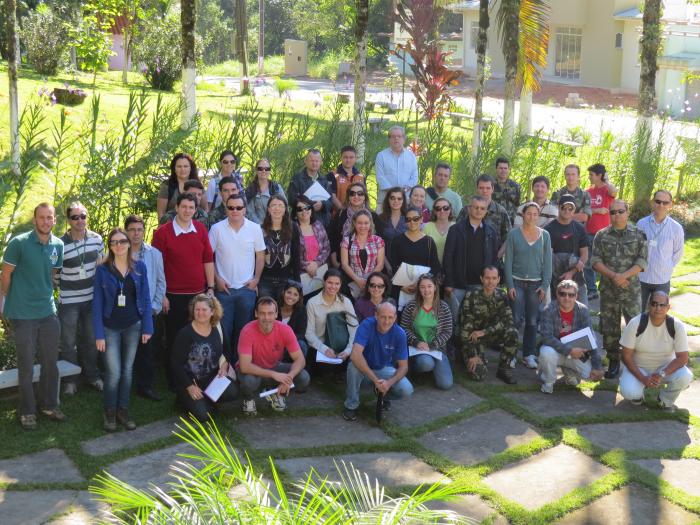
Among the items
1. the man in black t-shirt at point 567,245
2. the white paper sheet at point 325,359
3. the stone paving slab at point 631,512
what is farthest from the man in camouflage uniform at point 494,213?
the stone paving slab at point 631,512

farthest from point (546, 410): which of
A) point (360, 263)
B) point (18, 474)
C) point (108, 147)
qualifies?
point (108, 147)

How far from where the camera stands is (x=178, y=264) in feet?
24.3

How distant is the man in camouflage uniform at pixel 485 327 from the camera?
8.10m

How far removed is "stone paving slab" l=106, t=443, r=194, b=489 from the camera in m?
5.94

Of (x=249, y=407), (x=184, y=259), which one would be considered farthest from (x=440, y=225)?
(x=249, y=407)

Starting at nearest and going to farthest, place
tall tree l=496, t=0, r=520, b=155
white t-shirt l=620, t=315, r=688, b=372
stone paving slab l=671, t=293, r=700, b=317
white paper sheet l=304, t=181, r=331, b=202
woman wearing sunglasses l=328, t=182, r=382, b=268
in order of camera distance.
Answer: white t-shirt l=620, t=315, r=688, b=372 < woman wearing sunglasses l=328, t=182, r=382, b=268 < white paper sheet l=304, t=181, r=331, b=202 < stone paving slab l=671, t=293, r=700, b=317 < tall tree l=496, t=0, r=520, b=155

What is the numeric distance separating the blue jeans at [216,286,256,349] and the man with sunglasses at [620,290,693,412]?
322 cm

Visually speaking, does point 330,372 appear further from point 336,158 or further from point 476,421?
point 336,158

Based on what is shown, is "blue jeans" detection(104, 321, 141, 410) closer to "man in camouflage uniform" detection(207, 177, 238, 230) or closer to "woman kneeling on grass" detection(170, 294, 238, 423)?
"woman kneeling on grass" detection(170, 294, 238, 423)

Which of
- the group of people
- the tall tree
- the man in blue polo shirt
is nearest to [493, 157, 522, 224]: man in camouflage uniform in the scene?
the group of people

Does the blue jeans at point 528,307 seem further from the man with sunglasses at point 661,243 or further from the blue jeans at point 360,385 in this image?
the blue jeans at point 360,385

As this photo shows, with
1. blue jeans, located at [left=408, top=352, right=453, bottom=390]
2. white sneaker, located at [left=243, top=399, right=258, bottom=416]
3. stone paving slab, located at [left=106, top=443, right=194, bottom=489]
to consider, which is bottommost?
stone paving slab, located at [left=106, top=443, right=194, bottom=489]

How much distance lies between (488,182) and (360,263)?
1.73 meters

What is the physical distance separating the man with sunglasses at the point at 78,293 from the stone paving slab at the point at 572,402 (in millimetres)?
3589
